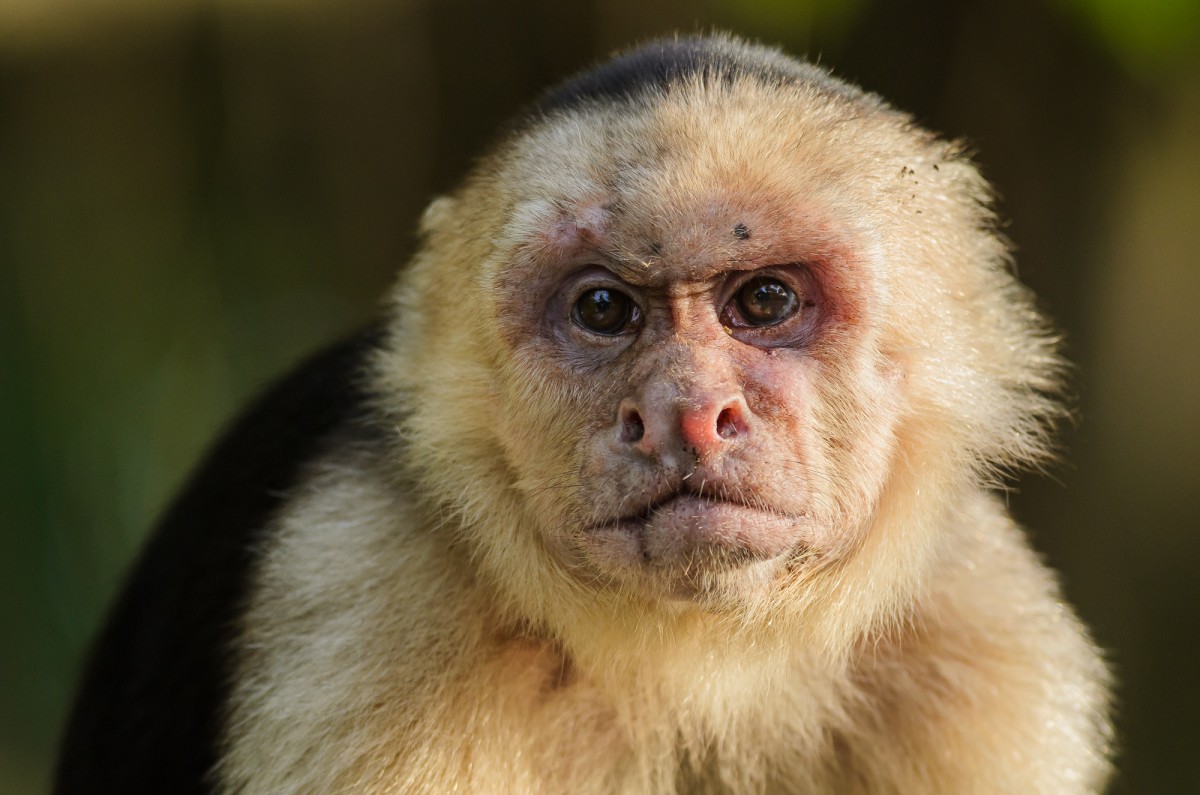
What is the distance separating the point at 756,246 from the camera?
7.40 feet

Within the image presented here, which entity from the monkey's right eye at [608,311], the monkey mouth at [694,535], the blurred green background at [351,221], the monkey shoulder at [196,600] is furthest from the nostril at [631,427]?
the blurred green background at [351,221]

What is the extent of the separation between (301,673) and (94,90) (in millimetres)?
4150

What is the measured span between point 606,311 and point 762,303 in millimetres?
288

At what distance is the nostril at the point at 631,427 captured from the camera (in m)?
2.11

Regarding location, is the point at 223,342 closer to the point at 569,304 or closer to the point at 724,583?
the point at 569,304

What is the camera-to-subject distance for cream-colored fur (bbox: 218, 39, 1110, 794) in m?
2.28

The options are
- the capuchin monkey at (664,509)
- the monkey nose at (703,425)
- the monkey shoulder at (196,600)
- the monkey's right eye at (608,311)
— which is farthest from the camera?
the monkey shoulder at (196,600)

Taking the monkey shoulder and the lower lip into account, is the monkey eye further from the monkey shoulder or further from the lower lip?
the monkey shoulder

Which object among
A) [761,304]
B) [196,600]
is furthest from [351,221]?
[761,304]

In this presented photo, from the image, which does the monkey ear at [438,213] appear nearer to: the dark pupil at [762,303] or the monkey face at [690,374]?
the monkey face at [690,374]

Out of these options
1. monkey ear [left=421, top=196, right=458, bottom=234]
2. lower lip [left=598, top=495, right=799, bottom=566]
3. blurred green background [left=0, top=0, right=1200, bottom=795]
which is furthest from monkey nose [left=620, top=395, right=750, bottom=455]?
blurred green background [left=0, top=0, right=1200, bottom=795]

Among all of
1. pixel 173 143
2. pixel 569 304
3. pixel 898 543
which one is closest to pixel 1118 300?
pixel 898 543

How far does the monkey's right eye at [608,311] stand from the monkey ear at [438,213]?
0.53 m

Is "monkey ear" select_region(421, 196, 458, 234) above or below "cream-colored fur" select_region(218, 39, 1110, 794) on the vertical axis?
above
